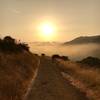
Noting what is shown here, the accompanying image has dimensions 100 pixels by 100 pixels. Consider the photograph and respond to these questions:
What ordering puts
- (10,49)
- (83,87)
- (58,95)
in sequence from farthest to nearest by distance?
(10,49), (83,87), (58,95)

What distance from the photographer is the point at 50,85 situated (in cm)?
3316

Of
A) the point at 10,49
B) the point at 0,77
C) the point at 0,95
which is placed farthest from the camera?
the point at 10,49

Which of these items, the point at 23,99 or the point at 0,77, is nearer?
the point at 23,99

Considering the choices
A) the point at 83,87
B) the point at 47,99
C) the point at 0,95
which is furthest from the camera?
the point at 83,87

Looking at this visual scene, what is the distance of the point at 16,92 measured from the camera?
26188 mm

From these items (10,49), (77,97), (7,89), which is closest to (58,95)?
(77,97)

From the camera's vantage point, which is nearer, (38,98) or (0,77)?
(38,98)

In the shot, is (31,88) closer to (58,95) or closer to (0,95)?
(58,95)

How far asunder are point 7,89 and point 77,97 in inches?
185

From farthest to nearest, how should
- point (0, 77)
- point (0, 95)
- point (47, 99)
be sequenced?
point (0, 77), point (47, 99), point (0, 95)

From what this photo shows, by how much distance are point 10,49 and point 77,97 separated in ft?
127

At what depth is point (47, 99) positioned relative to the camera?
83.4 ft

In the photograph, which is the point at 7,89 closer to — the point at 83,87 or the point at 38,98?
the point at 38,98

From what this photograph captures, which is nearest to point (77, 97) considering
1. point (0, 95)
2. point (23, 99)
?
point (23, 99)
